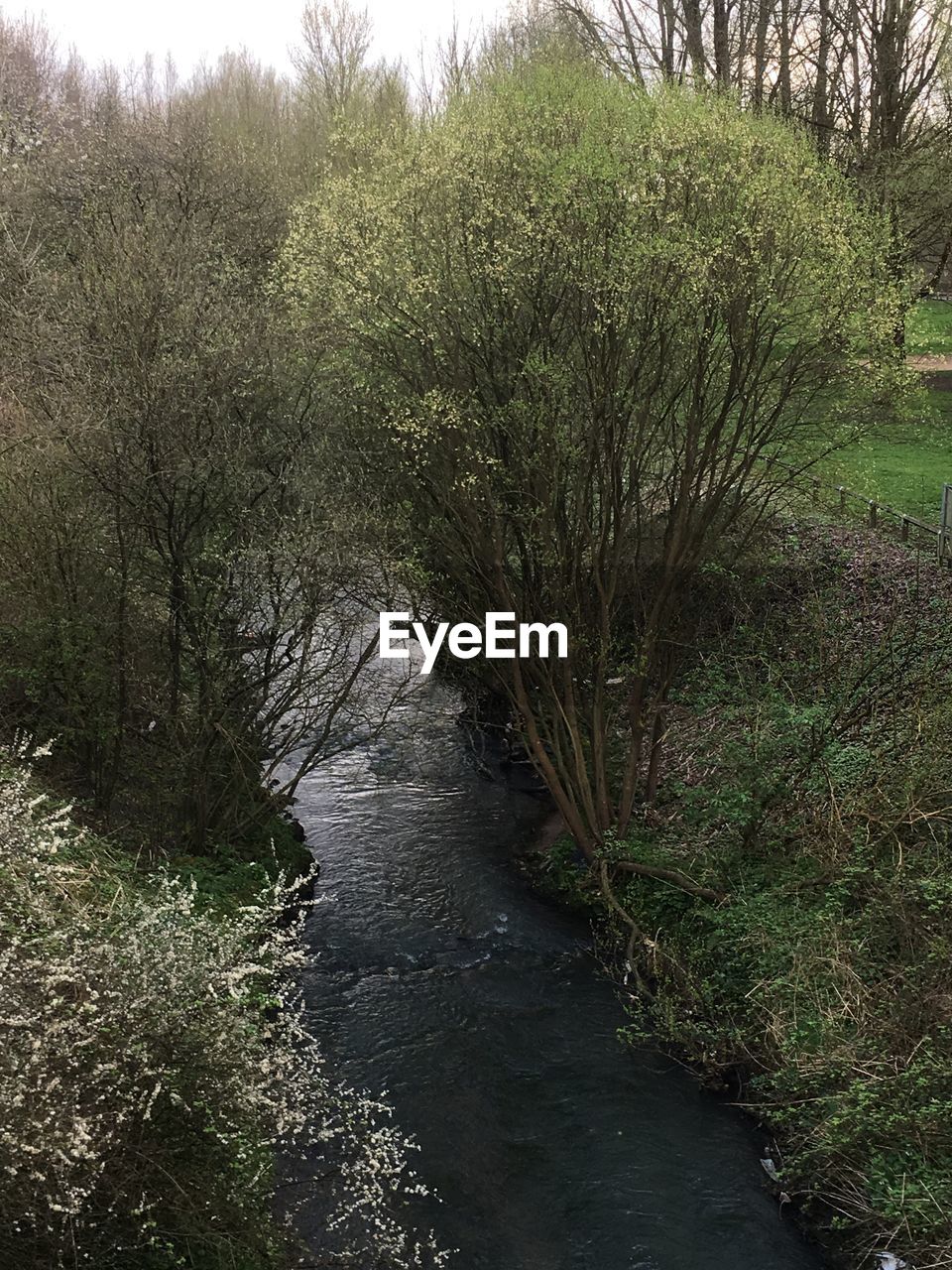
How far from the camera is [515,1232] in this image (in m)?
8.08

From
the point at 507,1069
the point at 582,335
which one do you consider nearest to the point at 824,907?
the point at 507,1069

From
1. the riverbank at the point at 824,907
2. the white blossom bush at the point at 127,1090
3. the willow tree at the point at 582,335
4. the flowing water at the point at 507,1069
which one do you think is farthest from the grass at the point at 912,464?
the white blossom bush at the point at 127,1090

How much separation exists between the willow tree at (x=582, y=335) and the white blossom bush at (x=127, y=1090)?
262 inches

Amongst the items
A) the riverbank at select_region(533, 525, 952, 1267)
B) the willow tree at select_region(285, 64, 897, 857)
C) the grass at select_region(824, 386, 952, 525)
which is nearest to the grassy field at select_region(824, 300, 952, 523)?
the grass at select_region(824, 386, 952, 525)

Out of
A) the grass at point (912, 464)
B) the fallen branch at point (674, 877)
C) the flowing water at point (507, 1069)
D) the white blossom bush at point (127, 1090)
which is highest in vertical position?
the grass at point (912, 464)

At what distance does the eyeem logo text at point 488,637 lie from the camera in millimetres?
13125

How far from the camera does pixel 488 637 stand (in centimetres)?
1370

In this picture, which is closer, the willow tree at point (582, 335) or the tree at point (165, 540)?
the willow tree at point (582, 335)

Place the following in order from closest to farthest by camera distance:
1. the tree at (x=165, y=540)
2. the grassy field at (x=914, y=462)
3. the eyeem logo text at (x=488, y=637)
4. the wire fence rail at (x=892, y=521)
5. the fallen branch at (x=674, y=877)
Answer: the tree at (x=165, y=540), the fallen branch at (x=674, y=877), the eyeem logo text at (x=488, y=637), the wire fence rail at (x=892, y=521), the grassy field at (x=914, y=462)

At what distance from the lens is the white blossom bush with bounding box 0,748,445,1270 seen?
5297 millimetres

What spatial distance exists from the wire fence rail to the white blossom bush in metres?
12.5

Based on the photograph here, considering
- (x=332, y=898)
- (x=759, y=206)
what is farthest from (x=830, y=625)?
(x=332, y=898)

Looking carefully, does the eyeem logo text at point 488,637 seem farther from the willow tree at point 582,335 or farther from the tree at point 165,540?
the tree at point 165,540

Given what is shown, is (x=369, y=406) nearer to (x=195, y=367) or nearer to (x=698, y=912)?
(x=195, y=367)
